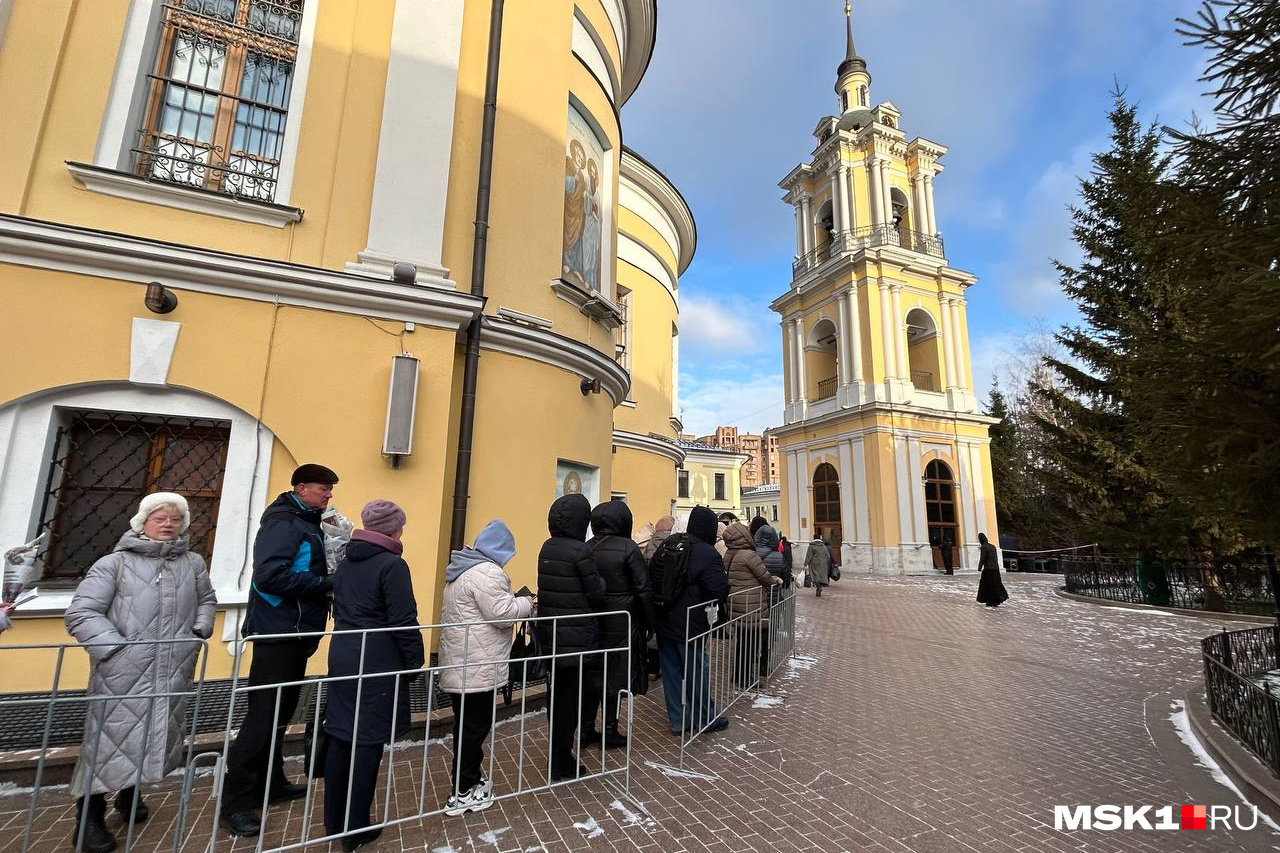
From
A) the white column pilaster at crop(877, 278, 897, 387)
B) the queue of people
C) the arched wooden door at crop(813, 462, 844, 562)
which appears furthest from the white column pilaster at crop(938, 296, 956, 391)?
the queue of people

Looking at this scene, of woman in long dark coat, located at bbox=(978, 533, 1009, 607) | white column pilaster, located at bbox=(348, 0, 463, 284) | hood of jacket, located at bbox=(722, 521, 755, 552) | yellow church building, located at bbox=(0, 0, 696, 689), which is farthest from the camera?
woman in long dark coat, located at bbox=(978, 533, 1009, 607)

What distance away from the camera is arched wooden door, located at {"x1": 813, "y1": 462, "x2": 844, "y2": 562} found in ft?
85.7

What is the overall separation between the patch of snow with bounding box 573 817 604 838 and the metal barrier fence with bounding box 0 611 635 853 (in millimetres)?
341

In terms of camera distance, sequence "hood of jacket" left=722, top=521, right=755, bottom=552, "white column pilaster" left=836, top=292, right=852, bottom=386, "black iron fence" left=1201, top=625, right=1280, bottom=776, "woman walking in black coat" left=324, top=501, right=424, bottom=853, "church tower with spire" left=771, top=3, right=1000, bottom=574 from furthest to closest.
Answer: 1. "white column pilaster" left=836, top=292, right=852, bottom=386
2. "church tower with spire" left=771, top=3, right=1000, bottom=574
3. "hood of jacket" left=722, top=521, right=755, bottom=552
4. "black iron fence" left=1201, top=625, right=1280, bottom=776
5. "woman walking in black coat" left=324, top=501, right=424, bottom=853

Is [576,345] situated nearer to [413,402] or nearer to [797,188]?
[413,402]

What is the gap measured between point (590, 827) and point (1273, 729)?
4.86 metres

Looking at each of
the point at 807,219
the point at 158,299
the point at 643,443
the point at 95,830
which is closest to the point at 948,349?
the point at 807,219

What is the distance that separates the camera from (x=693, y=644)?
480 cm

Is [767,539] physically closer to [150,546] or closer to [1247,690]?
[1247,690]

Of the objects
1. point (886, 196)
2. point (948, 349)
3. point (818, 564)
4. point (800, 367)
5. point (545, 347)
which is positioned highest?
point (886, 196)

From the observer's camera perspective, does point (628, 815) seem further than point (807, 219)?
No

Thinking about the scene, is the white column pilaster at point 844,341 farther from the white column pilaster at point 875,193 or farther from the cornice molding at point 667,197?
the cornice molding at point 667,197

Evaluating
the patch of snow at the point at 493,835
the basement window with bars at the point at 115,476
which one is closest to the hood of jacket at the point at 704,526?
the patch of snow at the point at 493,835

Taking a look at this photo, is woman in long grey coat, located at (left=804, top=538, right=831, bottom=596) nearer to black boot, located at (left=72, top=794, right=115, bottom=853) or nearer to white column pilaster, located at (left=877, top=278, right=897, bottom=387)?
white column pilaster, located at (left=877, top=278, right=897, bottom=387)
